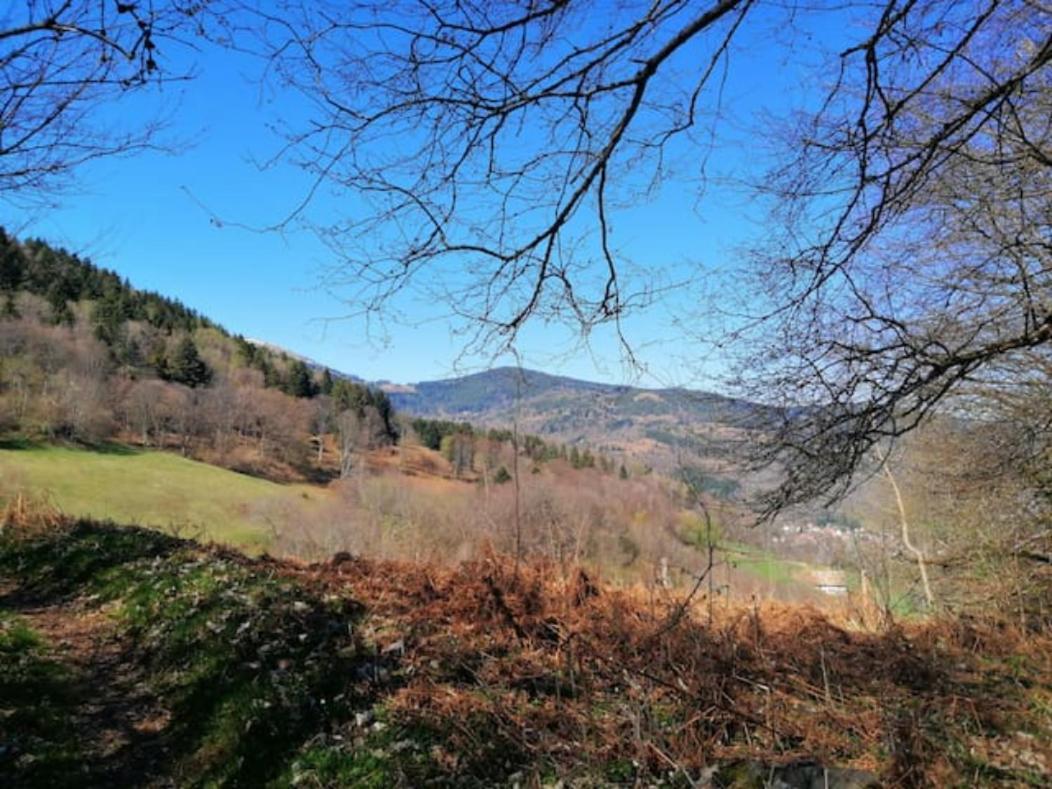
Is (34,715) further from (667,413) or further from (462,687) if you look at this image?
(667,413)

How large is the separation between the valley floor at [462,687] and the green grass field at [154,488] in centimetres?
2722

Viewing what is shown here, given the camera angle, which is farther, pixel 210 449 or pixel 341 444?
pixel 341 444

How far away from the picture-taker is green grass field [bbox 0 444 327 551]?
3336 centimetres

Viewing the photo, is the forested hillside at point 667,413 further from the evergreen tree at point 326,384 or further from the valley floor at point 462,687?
the evergreen tree at point 326,384

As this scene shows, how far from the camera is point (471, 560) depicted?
6473 mm

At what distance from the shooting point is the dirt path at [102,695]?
3281 mm

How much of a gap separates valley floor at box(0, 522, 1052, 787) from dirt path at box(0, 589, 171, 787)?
0.02 metres

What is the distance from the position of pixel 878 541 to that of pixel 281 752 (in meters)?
14.9

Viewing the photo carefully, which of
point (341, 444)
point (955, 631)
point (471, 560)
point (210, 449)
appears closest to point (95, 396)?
point (210, 449)

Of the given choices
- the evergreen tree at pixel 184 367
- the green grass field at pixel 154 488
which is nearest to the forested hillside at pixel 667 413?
the green grass field at pixel 154 488

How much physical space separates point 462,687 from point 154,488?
1675 inches

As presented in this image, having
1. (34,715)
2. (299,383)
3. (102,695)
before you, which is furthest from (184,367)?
(34,715)

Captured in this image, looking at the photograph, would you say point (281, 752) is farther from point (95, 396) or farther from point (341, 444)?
point (341, 444)

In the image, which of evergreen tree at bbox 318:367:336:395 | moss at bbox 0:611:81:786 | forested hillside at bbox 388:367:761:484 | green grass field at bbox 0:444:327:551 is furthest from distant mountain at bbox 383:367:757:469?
evergreen tree at bbox 318:367:336:395
